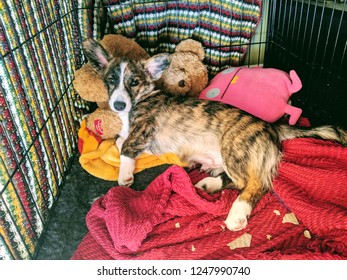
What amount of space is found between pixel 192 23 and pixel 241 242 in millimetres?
1826

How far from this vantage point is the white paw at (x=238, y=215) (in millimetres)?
1688

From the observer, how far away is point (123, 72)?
2.15 meters

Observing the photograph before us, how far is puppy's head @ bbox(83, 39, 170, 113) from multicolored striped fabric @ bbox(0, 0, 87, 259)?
0.80 feet

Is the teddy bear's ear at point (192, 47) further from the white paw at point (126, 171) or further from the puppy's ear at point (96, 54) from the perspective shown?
the white paw at point (126, 171)

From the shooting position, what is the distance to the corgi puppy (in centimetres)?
183

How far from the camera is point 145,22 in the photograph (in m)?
2.70

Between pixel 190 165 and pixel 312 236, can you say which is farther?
pixel 190 165

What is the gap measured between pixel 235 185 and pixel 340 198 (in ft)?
1.72

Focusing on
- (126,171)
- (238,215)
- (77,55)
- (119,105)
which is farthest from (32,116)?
(238,215)

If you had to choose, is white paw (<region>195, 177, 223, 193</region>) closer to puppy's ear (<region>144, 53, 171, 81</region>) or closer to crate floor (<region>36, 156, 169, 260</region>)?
crate floor (<region>36, 156, 169, 260</region>)

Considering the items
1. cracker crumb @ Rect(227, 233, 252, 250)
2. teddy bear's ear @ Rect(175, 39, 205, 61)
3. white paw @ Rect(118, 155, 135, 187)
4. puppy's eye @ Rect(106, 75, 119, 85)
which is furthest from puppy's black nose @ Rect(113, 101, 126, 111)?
cracker crumb @ Rect(227, 233, 252, 250)

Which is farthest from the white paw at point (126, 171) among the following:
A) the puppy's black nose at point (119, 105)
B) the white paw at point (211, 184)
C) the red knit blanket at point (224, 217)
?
the white paw at point (211, 184)
